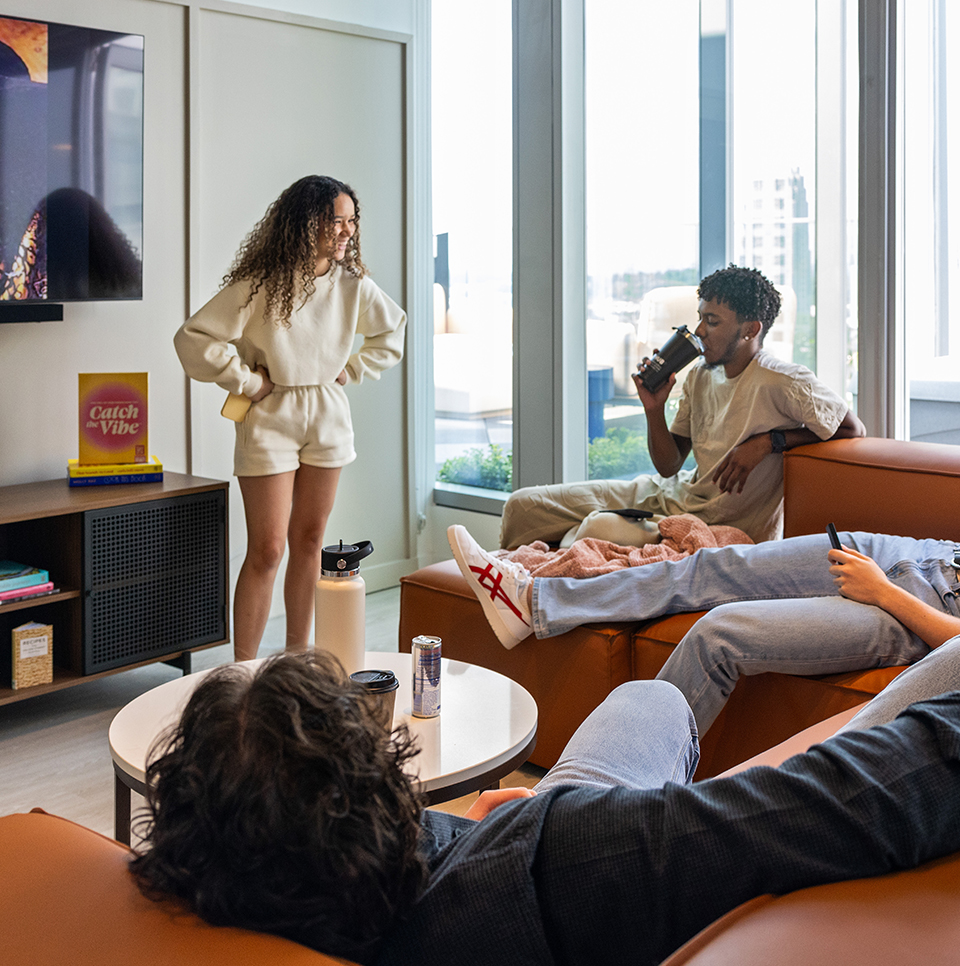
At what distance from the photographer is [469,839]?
0.75 m

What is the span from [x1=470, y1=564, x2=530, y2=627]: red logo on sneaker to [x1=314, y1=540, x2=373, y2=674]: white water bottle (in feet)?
1.88

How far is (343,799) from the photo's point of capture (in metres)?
0.65

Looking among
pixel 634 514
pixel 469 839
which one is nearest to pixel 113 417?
pixel 634 514

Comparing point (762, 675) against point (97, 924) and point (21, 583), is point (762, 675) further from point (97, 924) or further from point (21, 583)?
point (21, 583)

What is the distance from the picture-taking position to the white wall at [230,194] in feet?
10.3

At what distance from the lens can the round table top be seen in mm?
1492

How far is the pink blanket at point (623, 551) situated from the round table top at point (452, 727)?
0.52 metres

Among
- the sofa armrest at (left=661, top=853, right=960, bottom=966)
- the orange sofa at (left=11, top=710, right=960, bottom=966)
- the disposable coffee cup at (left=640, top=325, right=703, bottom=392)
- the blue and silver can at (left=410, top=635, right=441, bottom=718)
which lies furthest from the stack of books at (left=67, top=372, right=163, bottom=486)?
the sofa armrest at (left=661, top=853, right=960, bottom=966)

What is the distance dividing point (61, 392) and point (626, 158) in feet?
6.76

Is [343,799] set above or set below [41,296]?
below

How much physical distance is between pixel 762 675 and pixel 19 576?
1.90 metres

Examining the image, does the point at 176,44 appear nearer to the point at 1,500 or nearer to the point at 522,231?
the point at 522,231

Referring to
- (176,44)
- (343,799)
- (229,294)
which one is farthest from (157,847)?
(176,44)

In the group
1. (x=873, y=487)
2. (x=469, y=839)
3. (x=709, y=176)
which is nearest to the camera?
(x=469, y=839)
